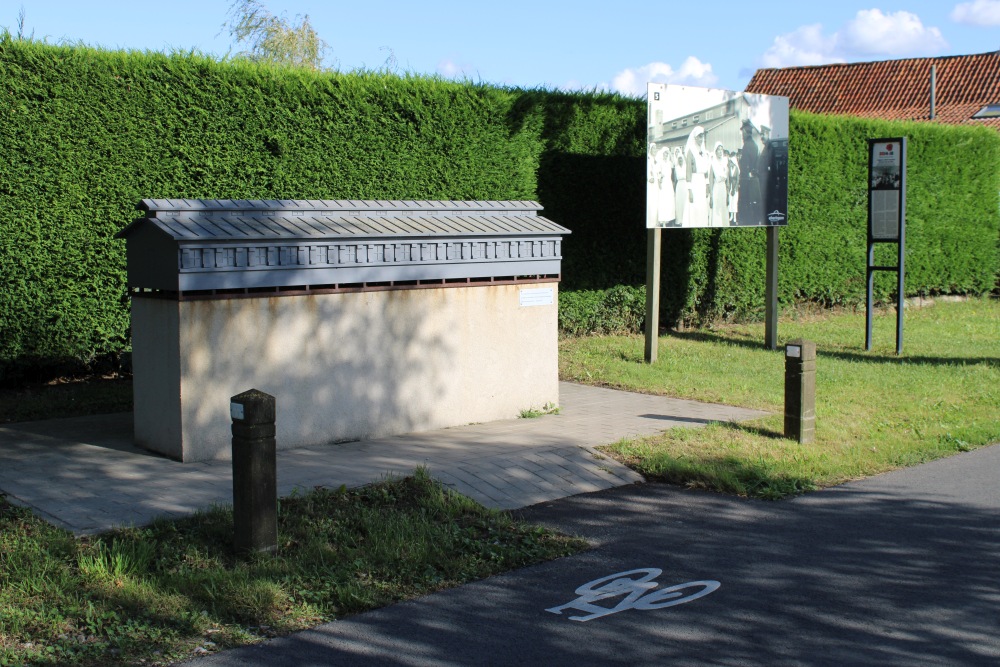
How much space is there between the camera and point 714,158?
13.4 m

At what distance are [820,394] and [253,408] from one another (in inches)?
276

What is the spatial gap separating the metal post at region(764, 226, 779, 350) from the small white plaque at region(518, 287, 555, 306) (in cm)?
579

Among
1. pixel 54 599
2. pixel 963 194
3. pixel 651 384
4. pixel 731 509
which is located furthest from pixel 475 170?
pixel 963 194

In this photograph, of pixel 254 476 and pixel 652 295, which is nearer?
pixel 254 476

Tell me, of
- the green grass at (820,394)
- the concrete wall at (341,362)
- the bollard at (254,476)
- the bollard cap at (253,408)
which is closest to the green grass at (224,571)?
the bollard at (254,476)

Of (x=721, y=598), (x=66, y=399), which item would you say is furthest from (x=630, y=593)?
(x=66, y=399)

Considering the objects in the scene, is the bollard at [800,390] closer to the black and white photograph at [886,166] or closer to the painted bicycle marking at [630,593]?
the painted bicycle marking at [630,593]

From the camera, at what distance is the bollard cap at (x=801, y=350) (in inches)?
336

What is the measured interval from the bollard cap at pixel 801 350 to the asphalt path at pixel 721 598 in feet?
5.34

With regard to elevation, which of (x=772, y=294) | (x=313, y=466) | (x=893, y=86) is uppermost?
(x=893, y=86)

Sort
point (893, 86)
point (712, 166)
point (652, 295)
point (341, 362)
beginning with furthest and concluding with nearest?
point (893, 86) → point (712, 166) → point (652, 295) → point (341, 362)

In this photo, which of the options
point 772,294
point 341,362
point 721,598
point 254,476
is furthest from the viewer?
point 772,294

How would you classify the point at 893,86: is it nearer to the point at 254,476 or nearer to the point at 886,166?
the point at 886,166

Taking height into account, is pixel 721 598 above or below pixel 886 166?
below
